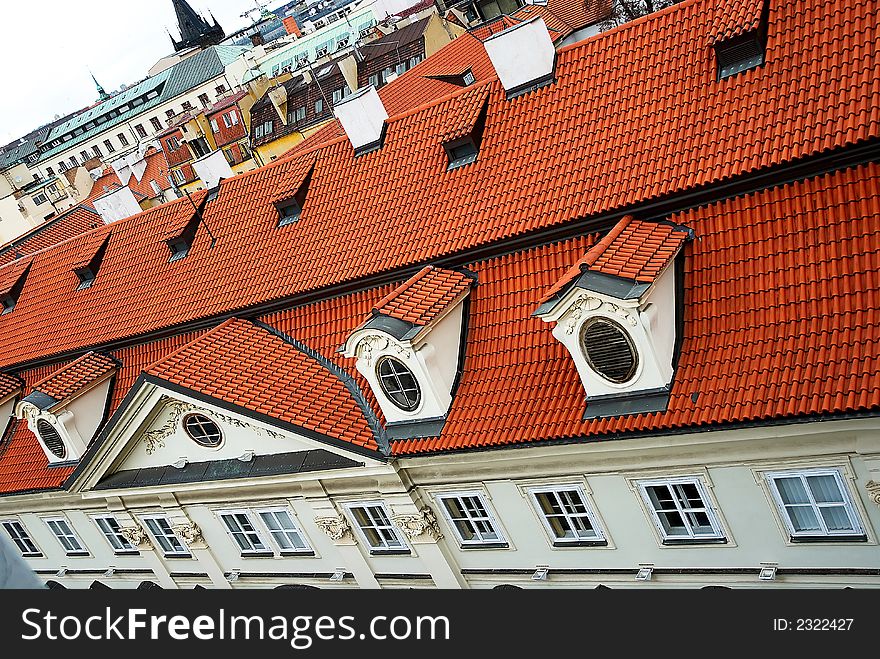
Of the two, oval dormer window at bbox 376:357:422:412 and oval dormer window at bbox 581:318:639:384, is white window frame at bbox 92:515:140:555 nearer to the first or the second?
oval dormer window at bbox 376:357:422:412

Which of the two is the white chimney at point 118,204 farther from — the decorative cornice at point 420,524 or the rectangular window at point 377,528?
the decorative cornice at point 420,524

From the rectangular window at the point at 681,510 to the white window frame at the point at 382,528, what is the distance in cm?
631

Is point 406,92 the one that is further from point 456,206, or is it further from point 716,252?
point 716,252

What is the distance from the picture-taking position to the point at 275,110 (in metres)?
62.8

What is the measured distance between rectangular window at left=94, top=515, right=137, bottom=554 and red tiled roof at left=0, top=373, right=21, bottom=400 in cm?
511

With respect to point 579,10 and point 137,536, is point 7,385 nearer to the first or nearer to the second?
point 137,536

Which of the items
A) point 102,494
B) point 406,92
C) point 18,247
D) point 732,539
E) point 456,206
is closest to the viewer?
point 732,539

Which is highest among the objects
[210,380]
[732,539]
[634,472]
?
[210,380]

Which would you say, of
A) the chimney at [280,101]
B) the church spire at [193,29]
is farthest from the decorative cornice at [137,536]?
the church spire at [193,29]

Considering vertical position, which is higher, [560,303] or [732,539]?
[560,303]

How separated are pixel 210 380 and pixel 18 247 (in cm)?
2405

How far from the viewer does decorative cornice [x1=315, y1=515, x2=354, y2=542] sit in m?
20.2

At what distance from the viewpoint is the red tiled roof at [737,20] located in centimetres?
1499

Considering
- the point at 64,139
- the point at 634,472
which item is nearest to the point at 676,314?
the point at 634,472
